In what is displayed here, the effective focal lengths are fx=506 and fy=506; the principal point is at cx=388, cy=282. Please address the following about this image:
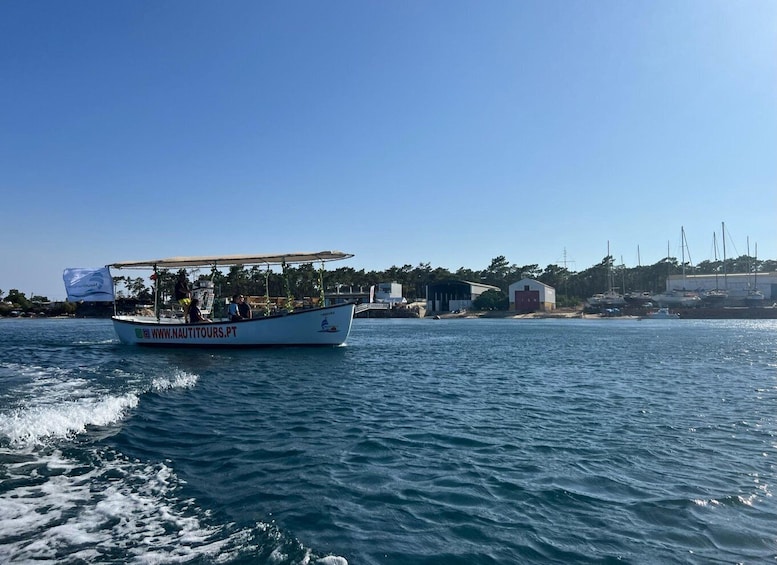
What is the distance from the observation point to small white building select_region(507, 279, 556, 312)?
338 ft

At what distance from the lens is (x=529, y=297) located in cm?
10356

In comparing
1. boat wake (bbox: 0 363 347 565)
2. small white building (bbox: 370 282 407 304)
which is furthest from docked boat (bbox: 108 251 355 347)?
small white building (bbox: 370 282 407 304)

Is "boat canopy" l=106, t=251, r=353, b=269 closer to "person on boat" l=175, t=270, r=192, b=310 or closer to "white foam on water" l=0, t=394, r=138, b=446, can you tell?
"person on boat" l=175, t=270, r=192, b=310

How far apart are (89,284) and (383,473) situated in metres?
26.3

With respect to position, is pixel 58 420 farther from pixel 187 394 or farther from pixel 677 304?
pixel 677 304

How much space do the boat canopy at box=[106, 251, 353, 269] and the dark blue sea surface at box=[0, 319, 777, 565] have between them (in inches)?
454

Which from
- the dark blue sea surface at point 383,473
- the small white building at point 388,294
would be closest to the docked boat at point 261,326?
the dark blue sea surface at point 383,473

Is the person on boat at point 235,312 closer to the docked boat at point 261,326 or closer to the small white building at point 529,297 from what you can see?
the docked boat at point 261,326

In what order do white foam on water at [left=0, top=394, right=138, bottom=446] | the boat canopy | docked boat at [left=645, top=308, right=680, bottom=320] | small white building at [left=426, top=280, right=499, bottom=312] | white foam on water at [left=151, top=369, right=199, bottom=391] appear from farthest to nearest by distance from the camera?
small white building at [left=426, top=280, right=499, bottom=312]
docked boat at [left=645, top=308, right=680, bottom=320]
the boat canopy
white foam on water at [left=151, top=369, right=199, bottom=391]
white foam on water at [left=0, top=394, right=138, bottom=446]

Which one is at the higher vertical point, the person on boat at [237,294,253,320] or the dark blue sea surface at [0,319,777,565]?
the person on boat at [237,294,253,320]

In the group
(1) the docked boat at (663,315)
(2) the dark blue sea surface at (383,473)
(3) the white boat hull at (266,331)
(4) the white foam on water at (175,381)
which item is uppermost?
(3) the white boat hull at (266,331)

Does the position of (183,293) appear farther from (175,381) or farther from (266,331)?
(175,381)

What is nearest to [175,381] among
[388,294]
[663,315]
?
[663,315]

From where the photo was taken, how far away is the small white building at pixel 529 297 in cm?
10306
